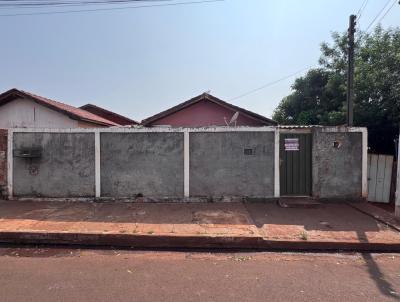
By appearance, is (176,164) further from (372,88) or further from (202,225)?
(372,88)

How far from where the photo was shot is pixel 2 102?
15.0 metres

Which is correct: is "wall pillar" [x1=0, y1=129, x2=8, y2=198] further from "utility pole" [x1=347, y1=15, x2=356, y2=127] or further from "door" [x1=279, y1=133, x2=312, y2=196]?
"utility pole" [x1=347, y1=15, x2=356, y2=127]

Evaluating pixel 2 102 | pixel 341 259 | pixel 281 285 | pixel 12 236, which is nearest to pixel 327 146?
pixel 341 259

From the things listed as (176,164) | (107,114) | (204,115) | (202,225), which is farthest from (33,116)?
(107,114)

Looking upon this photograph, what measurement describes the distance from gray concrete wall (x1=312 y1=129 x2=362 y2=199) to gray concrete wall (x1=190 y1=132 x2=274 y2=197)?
4.06 feet

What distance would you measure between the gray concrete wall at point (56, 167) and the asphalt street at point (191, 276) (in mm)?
3436

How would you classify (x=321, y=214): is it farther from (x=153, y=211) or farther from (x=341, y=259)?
(x=153, y=211)

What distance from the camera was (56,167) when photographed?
9.99 metres

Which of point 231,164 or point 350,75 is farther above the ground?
point 350,75

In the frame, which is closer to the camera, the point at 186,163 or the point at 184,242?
the point at 184,242

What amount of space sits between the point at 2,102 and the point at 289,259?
13.5m

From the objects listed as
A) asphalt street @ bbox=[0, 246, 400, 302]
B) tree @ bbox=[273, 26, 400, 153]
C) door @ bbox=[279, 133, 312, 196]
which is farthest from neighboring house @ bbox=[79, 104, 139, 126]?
asphalt street @ bbox=[0, 246, 400, 302]

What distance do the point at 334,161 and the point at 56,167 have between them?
7.47 metres

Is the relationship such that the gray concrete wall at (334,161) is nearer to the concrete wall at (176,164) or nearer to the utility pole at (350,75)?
the concrete wall at (176,164)
